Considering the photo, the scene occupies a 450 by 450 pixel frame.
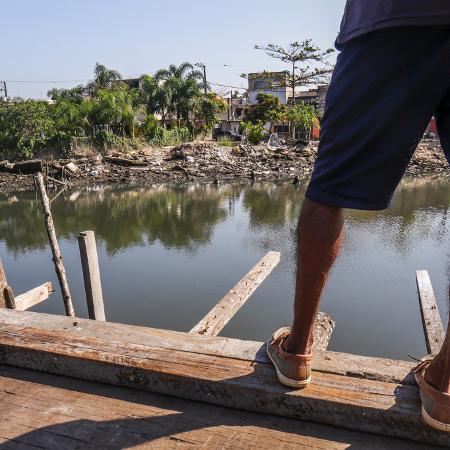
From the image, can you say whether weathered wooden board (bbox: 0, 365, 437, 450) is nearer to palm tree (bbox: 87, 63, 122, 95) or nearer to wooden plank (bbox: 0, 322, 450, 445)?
wooden plank (bbox: 0, 322, 450, 445)

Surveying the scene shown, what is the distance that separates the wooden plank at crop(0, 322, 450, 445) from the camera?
1127mm

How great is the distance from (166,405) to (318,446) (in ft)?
1.33

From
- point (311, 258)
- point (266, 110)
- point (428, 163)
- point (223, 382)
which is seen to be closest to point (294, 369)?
point (223, 382)

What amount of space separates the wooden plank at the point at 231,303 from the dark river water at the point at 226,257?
1375 millimetres

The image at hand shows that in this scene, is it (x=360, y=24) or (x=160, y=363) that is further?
(x=160, y=363)

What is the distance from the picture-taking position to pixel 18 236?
39.2ft

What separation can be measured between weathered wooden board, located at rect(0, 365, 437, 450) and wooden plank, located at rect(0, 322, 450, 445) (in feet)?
0.08

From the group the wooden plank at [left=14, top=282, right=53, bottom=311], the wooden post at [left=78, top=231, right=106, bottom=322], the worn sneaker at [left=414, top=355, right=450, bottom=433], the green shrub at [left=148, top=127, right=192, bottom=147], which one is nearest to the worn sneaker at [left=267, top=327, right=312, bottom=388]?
the worn sneaker at [left=414, top=355, right=450, bottom=433]

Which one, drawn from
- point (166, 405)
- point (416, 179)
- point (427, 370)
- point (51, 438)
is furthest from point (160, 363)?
point (416, 179)

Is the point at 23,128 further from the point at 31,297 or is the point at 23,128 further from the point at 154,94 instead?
the point at 31,297

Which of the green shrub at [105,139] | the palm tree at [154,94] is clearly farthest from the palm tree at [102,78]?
the green shrub at [105,139]

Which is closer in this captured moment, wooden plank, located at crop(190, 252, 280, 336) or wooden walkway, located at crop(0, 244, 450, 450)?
wooden walkway, located at crop(0, 244, 450, 450)

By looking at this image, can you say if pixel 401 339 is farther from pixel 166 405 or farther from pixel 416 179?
pixel 416 179

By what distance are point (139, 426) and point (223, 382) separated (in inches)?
9.2
